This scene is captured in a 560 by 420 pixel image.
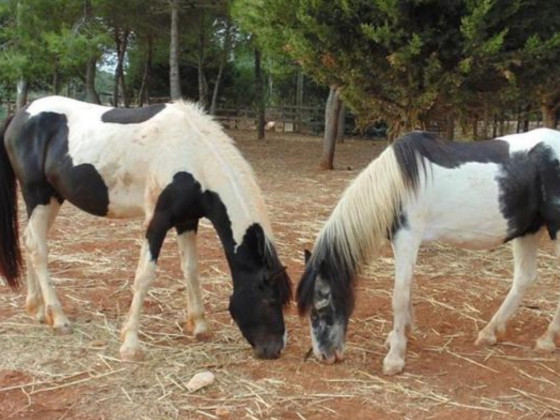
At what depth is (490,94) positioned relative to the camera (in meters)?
7.40

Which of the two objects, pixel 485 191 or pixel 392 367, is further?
pixel 485 191

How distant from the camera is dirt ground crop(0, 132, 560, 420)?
327 centimetres

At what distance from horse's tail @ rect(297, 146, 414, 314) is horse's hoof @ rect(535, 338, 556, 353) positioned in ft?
4.57

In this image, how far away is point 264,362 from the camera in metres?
3.85

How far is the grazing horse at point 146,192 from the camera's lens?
386cm

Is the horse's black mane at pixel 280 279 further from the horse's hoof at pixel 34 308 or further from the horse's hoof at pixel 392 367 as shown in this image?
the horse's hoof at pixel 34 308

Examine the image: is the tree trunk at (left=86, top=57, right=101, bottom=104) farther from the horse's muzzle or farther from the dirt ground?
the horse's muzzle

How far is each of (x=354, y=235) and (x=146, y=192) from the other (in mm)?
1394

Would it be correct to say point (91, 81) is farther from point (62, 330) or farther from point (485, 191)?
point (485, 191)

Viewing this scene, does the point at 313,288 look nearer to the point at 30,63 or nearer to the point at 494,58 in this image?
the point at 494,58

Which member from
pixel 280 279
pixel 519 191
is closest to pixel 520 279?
pixel 519 191

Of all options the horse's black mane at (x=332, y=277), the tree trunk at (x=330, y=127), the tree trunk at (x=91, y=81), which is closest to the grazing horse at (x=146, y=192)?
the horse's black mane at (x=332, y=277)

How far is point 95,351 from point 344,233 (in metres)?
1.82

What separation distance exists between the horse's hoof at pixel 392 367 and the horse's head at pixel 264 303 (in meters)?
0.65
